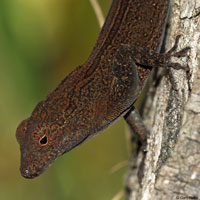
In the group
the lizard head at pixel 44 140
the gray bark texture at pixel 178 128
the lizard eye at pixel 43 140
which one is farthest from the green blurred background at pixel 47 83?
the lizard eye at pixel 43 140

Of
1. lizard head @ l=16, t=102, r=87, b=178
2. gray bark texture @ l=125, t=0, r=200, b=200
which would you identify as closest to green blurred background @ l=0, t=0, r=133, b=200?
gray bark texture @ l=125, t=0, r=200, b=200

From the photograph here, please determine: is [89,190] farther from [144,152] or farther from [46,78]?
[46,78]

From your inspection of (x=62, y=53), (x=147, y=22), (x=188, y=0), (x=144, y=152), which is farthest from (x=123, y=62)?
(x=62, y=53)

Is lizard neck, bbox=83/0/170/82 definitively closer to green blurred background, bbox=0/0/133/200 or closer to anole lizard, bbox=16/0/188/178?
anole lizard, bbox=16/0/188/178

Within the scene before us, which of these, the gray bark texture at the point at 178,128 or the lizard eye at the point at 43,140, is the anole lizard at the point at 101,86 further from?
the gray bark texture at the point at 178,128

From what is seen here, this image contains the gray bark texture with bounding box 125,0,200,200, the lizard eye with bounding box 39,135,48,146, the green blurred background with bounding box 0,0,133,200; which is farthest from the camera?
the green blurred background with bounding box 0,0,133,200

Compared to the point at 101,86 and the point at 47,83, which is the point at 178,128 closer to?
the point at 101,86
